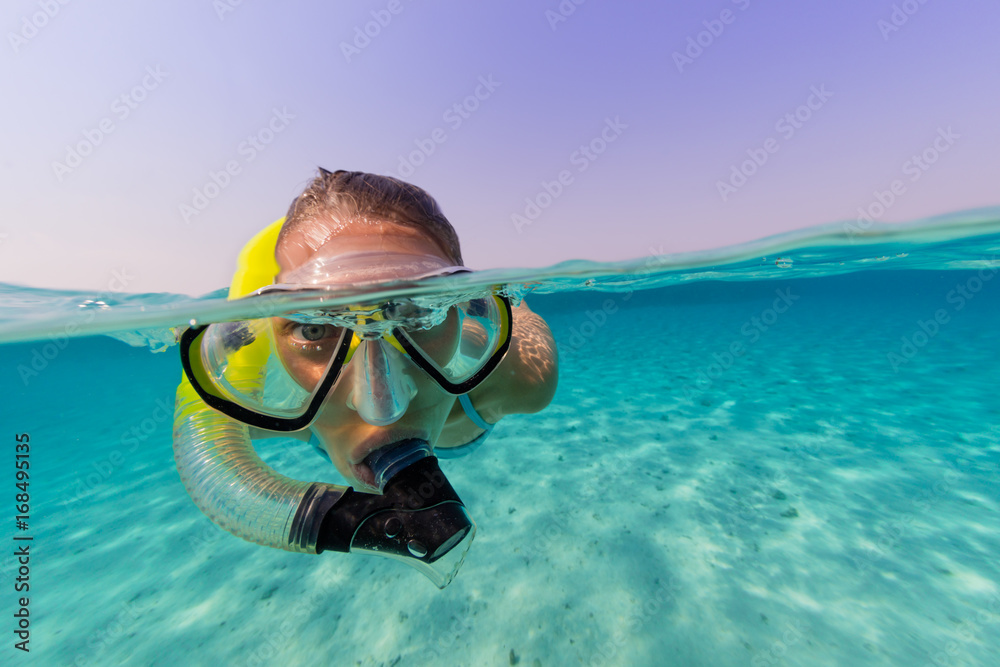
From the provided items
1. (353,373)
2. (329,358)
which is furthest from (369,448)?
(329,358)

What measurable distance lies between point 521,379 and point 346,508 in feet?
6.89

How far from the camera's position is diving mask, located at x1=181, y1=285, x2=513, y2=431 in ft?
7.89

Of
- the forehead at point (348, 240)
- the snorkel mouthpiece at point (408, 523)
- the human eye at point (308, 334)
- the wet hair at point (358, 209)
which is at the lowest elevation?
the snorkel mouthpiece at point (408, 523)

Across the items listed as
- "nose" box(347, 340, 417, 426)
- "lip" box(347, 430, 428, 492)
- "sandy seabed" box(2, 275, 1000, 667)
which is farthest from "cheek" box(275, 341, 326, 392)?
"sandy seabed" box(2, 275, 1000, 667)

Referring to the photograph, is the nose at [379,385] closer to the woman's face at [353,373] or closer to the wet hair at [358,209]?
the woman's face at [353,373]

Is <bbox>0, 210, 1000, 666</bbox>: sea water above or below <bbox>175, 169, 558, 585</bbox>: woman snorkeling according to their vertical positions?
below

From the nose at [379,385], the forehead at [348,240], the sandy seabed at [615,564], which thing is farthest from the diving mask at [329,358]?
the sandy seabed at [615,564]

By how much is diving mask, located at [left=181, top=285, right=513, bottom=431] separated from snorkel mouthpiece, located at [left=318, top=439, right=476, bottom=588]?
41 cm

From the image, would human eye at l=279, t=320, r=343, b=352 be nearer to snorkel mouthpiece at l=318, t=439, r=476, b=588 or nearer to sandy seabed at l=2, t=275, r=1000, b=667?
snorkel mouthpiece at l=318, t=439, r=476, b=588

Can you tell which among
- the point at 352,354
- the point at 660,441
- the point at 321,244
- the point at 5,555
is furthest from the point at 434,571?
the point at 5,555

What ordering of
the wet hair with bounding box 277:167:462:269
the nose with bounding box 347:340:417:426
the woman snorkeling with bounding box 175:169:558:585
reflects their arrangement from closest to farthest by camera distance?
the woman snorkeling with bounding box 175:169:558:585 → the nose with bounding box 347:340:417:426 → the wet hair with bounding box 277:167:462:269

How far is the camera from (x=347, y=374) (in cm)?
254

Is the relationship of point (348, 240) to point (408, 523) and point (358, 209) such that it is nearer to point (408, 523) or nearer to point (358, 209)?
point (358, 209)

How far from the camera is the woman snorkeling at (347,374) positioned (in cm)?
216
